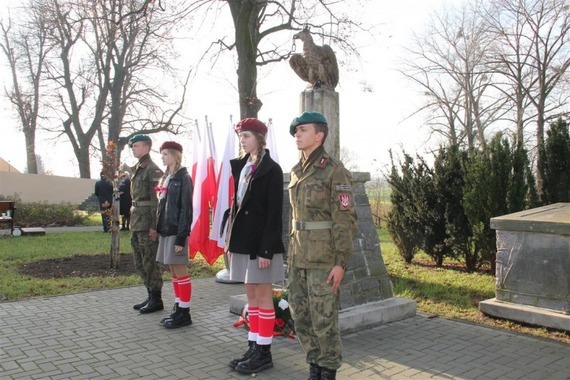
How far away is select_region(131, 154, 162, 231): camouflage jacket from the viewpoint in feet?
18.9

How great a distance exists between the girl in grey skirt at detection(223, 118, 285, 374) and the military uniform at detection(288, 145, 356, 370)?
382 millimetres

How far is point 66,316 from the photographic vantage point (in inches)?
230

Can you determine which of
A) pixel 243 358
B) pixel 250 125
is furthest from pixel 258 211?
pixel 243 358

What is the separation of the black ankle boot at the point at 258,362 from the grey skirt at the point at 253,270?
1.82 ft

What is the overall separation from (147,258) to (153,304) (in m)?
0.65

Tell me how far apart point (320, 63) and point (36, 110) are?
32.0 metres

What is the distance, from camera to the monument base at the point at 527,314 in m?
5.25

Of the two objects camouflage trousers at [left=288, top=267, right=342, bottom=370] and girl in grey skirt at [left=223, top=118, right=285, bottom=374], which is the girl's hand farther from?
camouflage trousers at [left=288, top=267, right=342, bottom=370]

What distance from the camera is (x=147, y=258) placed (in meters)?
5.79

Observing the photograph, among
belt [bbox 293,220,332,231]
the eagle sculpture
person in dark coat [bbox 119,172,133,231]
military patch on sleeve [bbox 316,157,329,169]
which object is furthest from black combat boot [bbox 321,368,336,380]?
person in dark coat [bbox 119,172,133,231]

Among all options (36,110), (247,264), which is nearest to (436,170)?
(247,264)

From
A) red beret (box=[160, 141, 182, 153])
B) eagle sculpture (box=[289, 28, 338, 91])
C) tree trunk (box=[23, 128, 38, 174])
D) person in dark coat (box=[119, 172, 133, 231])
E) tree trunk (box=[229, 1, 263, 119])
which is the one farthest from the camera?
tree trunk (box=[23, 128, 38, 174])

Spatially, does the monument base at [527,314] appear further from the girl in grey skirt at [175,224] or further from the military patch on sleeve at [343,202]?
the girl in grey skirt at [175,224]

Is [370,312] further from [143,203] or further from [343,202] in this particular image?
[143,203]
